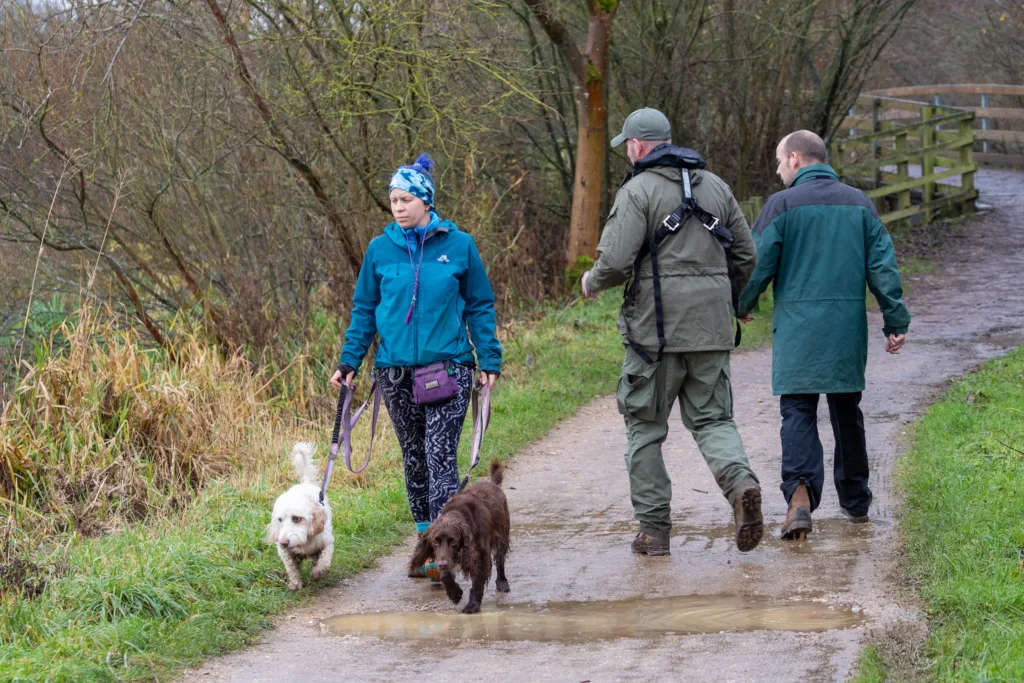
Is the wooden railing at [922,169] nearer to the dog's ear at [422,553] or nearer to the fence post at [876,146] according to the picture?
the fence post at [876,146]

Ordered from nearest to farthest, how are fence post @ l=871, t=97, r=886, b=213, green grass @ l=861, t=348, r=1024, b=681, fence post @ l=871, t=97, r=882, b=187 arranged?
green grass @ l=861, t=348, r=1024, b=681
fence post @ l=871, t=97, r=886, b=213
fence post @ l=871, t=97, r=882, b=187

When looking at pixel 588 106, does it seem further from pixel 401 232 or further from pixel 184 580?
pixel 184 580

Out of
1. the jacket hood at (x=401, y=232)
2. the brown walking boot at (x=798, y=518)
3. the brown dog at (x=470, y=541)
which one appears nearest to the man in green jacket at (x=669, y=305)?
the brown walking boot at (x=798, y=518)

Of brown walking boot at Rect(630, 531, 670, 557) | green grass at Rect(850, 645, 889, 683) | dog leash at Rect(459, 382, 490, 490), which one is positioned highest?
dog leash at Rect(459, 382, 490, 490)

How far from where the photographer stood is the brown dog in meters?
4.63

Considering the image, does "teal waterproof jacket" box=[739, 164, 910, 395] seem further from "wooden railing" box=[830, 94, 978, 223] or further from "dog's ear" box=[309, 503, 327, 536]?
"wooden railing" box=[830, 94, 978, 223]

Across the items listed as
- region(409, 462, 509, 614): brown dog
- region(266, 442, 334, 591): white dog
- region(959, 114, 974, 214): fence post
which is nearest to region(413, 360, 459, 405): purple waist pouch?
region(409, 462, 509, 614): brown dog

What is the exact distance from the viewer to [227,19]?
11.0 m

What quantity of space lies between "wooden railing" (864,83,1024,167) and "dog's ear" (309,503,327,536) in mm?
21831

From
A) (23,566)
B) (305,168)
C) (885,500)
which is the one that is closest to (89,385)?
(23,566)

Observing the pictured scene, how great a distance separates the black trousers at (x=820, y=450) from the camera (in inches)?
223

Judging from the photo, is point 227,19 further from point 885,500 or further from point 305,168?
point 885,500

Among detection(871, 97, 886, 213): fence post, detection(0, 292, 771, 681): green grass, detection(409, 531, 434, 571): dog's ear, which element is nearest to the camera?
detection(0, 292, 771, 681): green grass

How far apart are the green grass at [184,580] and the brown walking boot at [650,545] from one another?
53.8 inches
